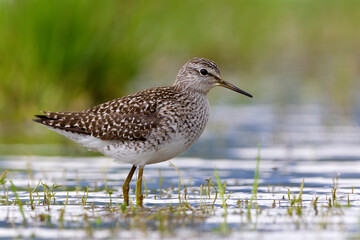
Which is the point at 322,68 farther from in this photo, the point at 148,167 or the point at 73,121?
the point at 73,121

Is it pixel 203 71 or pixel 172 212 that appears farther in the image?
pixel 203 71

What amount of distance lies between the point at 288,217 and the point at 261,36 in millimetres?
24510

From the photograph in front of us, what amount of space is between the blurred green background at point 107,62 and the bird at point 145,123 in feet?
13.5

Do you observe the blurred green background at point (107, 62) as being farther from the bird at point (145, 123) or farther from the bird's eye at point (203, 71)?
the bird's eye at point (203, 71)

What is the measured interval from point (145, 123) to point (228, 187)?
5.05 ft

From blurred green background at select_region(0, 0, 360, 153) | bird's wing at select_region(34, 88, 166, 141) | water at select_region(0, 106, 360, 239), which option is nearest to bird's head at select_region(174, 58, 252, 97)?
bird's wing at select_region(34, 88, 166, 141)

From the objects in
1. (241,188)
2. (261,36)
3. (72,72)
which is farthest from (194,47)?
(241,188)

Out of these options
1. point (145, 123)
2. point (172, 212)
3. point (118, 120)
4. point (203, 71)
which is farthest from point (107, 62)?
point (172, 212)

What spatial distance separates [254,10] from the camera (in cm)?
3050

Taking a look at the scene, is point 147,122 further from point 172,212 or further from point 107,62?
point 107,62

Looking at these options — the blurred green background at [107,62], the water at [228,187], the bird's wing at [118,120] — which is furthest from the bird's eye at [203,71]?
the blurred green background at [107,62]

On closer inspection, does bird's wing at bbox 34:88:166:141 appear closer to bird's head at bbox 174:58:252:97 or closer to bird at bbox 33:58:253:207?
bird at bbox 33:58:253:207

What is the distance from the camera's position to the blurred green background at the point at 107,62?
47.2 ft

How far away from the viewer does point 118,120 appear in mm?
8141
